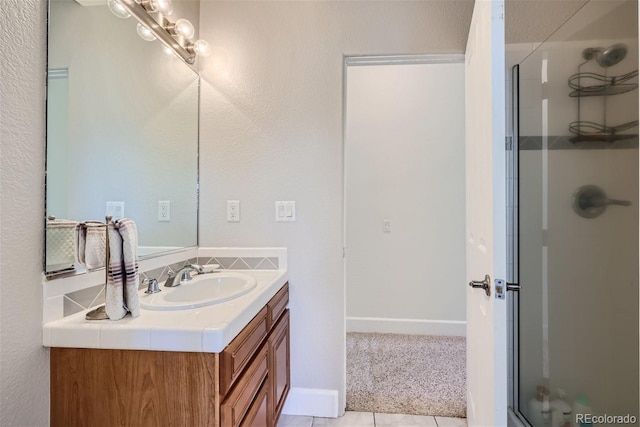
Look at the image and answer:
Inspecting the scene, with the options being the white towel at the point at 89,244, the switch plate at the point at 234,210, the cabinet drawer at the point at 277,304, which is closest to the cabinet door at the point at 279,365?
the cabinet drawer at the point at 277,304

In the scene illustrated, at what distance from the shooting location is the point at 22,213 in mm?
850

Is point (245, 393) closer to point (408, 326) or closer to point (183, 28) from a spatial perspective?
point (183, 28)

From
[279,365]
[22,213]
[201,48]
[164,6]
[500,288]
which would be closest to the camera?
[22,213]

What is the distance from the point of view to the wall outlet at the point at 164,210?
4.97 feet

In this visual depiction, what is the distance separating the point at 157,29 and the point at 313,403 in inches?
84.1

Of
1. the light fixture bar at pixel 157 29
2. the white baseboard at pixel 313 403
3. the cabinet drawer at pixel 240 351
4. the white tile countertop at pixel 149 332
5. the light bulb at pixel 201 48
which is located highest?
the light bulb at pixel 201 48

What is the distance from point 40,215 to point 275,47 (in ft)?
4.70

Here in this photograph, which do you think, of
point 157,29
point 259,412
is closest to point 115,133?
point 157,29

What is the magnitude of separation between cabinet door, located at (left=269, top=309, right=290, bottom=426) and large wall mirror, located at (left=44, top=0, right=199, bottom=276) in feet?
2.28

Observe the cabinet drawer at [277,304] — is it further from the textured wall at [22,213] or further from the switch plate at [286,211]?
the textured wall at [22,213]

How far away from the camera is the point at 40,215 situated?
2.97 ft

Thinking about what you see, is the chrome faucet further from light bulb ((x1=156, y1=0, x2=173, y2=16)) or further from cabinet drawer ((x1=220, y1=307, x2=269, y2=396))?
light bulb ((x1=156, y1=0, x2=173, y2=16))

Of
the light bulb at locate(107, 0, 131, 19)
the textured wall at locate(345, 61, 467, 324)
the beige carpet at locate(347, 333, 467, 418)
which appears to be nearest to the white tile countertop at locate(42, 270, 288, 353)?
the light bulb at locate(107, 0, 131, 19)

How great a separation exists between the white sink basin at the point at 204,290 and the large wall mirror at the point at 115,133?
234 mm
